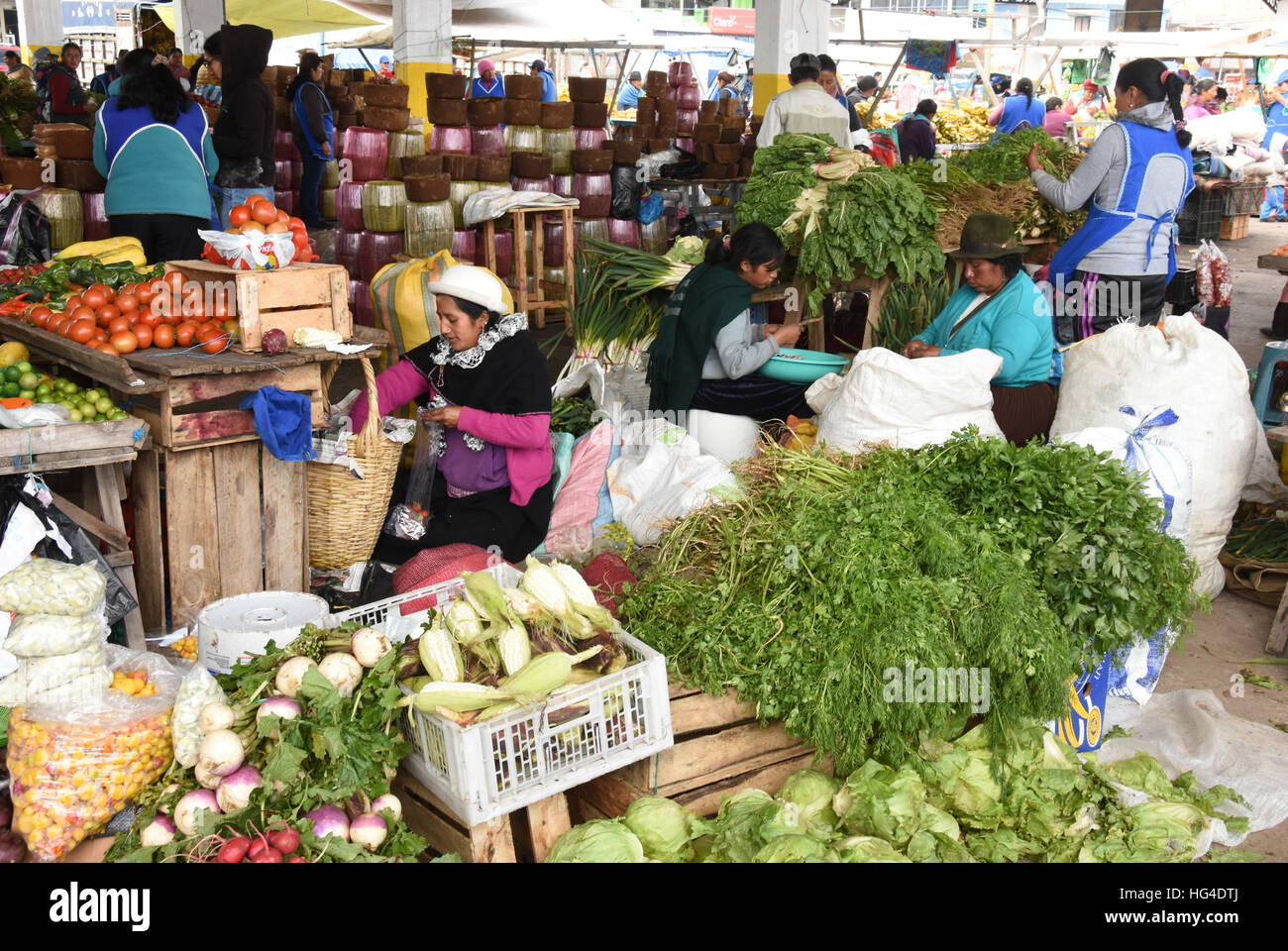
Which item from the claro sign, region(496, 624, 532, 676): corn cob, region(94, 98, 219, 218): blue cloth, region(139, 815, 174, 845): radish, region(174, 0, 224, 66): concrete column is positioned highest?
the claro sign

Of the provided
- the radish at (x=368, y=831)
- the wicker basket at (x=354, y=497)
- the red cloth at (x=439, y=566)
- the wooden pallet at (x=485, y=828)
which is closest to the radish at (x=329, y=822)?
the radish at (x=368, y=831)

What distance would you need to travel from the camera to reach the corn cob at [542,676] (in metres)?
2.29

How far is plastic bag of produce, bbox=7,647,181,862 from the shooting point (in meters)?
2.23

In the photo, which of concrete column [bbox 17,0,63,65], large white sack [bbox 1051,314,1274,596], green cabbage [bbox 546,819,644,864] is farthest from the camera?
concrete column [bbox 17,0,63,65]

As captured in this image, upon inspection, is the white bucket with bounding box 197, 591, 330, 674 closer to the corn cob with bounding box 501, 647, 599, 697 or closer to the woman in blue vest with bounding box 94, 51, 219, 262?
the corn cob with bounding box 501, 647, 599, 697

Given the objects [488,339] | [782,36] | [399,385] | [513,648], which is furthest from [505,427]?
[782,36]

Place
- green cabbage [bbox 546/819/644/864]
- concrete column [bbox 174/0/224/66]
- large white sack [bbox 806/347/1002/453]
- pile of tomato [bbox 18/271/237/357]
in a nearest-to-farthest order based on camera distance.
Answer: green cabbage [bbox 546/819/644/864], pile of tomato [bbox 18/271/237/357], large white sack [bbox 806/347/1002/453], concrete column [bbox 174/0/224/66]

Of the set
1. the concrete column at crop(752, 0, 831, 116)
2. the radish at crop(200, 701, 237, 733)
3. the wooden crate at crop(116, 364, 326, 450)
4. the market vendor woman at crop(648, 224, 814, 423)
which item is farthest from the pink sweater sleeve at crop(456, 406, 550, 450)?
the concrete column at crop(752, 0, 831, 116)

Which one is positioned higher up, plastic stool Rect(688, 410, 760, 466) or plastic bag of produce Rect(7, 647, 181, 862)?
plastic stool Rect(688, 410, 760, 466)

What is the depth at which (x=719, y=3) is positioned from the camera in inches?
1222

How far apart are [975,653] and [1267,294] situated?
9475 mm

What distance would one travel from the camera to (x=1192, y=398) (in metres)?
3.89

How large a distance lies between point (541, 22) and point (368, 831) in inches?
495

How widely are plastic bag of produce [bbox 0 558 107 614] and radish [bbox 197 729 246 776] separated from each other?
47 centimetres
